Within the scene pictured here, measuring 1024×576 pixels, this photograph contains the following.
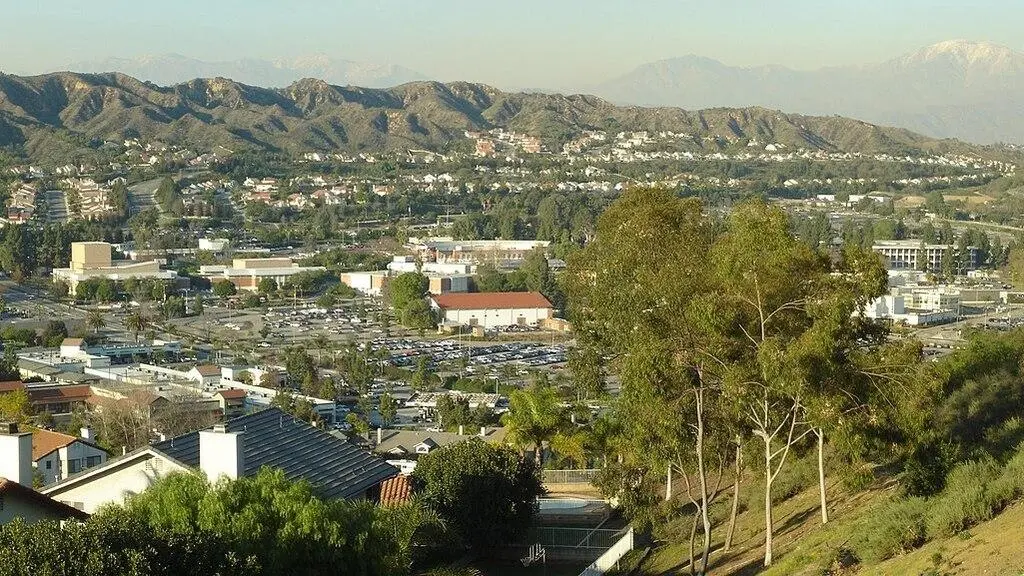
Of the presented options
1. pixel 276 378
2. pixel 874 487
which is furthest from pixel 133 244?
pixel 874 487

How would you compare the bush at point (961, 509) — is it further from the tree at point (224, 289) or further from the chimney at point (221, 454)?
the tree at point (224, 289)

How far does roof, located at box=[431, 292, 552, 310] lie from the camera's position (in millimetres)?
61541

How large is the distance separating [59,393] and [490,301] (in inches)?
1076

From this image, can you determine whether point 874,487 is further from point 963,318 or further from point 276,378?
point 963,318

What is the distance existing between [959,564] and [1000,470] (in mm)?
2306

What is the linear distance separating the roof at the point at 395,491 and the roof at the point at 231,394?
21851 millimetres

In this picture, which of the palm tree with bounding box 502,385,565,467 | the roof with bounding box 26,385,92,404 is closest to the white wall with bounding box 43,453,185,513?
the palm tree with bounding box 502,385,565,467

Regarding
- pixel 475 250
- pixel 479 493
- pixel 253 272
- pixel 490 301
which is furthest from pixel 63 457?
pixel 475 250

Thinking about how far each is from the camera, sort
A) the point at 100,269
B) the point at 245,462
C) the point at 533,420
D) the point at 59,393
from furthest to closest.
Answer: the point at 100,269 → the point at 59,393 → the point at 533,420 → the point at 245,462

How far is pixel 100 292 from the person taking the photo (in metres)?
65.8

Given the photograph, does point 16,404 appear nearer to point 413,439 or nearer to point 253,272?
point 413,439

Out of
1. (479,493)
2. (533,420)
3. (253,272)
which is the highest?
(479,493)

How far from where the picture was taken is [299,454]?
13336mm

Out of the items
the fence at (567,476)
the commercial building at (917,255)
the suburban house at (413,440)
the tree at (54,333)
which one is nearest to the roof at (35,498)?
the fence at (567,476)
